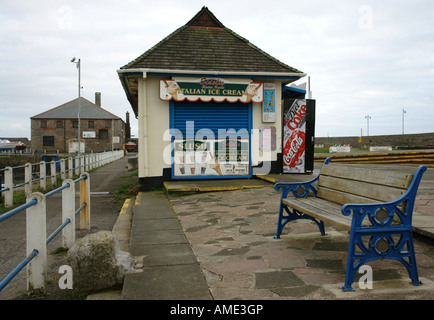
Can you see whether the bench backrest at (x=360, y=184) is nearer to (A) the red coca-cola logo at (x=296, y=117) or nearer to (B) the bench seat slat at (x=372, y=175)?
(B) the bench seat slat at (x=372, y=175)

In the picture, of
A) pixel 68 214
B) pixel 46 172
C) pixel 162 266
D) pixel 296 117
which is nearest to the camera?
pixel 162 266

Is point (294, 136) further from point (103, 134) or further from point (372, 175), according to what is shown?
point (103, 134)

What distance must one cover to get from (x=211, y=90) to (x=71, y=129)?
2277 inches

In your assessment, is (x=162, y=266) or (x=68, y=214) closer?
(x=162, y=266)

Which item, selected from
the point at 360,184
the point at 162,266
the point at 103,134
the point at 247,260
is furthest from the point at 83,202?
the point at 103,134

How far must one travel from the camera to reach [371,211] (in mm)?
3238

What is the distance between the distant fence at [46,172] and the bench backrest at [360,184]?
8098 millimetres

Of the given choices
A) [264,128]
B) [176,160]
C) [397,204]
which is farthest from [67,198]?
[264,128]

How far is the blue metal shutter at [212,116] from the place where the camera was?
35.7 feet

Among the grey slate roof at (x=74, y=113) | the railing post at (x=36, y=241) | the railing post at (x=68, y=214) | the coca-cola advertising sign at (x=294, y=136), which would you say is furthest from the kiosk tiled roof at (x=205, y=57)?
the grey slate roof at (x=74, y=113)

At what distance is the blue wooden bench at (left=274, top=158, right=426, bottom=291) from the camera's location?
3.20 m

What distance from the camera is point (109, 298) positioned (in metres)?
3.25

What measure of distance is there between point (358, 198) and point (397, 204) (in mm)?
913

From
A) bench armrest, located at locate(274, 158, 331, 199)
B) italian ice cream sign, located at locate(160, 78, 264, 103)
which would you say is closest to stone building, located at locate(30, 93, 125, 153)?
italian ice cream sign, located at locate(160, 78, 264, 103)
